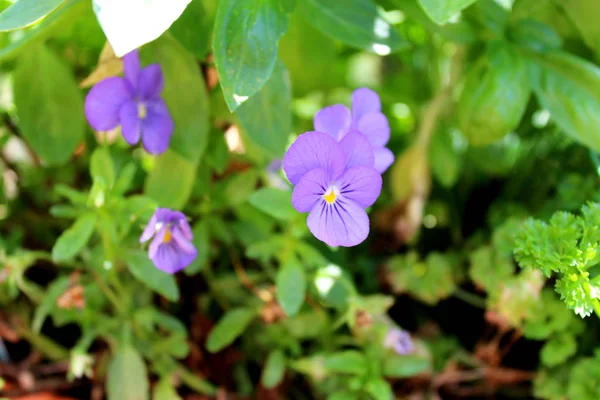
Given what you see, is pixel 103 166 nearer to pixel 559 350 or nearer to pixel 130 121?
pixel 130 121

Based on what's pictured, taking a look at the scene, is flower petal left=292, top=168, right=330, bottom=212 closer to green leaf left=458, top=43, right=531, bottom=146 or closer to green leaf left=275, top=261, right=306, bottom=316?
green leaf left=275, top=261, right=306, bottom=316

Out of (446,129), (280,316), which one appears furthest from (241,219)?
(446,129)

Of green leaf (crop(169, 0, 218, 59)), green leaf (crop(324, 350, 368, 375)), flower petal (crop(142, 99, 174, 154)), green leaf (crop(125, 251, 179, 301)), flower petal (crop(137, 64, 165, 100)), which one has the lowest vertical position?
green leaf (crop(324, 350, 368, 375))

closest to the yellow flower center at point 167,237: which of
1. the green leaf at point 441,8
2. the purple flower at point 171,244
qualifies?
the purple flower at point 171,244

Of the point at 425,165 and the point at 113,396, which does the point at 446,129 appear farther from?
the point at 113,396

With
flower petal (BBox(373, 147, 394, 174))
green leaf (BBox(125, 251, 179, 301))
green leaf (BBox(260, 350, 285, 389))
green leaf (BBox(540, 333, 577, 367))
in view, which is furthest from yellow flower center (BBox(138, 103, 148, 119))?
green leaf (BBox(540, 333, 577, 367))
